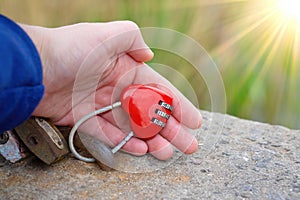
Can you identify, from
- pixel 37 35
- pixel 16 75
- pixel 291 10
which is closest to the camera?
pixel 16 75

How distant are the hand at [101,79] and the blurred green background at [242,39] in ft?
2.46

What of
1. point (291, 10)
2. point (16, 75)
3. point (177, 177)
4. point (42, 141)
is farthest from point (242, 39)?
point (16, 75)

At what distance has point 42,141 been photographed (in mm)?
1121

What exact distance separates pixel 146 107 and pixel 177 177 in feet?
0.52

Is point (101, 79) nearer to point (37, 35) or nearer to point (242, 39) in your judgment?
point (37, 35)

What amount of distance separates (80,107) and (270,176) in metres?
0.45

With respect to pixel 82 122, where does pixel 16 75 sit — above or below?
above

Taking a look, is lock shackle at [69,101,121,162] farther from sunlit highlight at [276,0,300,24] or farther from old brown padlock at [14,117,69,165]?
sunlit highlight at [276,0,300,24]

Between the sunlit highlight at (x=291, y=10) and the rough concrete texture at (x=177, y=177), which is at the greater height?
the sunlit highlight at (x=291, y=10)

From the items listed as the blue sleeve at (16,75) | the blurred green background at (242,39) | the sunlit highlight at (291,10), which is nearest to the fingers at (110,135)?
the blue sleeve at (16,75)

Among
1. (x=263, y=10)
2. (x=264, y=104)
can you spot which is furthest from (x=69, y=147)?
(x=263, y=10)

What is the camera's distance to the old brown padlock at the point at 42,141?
1119mm

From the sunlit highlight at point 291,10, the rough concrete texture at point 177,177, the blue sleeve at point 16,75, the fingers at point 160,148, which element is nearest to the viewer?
the blue sleeve at point 16,75

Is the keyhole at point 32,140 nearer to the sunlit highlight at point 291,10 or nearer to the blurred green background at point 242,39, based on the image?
the blurred green background at point 242,39
